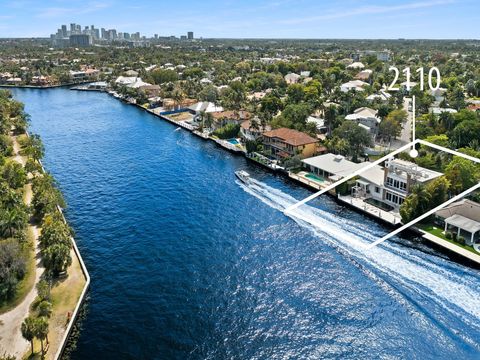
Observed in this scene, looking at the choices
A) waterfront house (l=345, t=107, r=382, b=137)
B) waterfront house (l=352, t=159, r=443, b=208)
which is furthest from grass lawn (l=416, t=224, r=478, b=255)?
waterfront house (l=345, t=107, r=382, b=137)

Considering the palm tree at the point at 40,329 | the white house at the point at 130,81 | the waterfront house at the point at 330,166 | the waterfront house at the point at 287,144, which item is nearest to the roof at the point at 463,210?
the waterfront house at the point at 330,166

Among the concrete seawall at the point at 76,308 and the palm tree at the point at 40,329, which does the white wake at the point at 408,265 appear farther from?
the palm tree at the point at 40,329

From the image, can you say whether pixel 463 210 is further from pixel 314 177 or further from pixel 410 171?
pixel 314 177

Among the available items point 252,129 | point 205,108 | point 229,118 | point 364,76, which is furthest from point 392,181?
point 364,76

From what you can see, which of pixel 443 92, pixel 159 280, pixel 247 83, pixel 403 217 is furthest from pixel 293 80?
pixel 159 280

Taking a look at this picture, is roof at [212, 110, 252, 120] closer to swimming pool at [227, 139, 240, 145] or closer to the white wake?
swimming pool at [227, 139, 240, 145]

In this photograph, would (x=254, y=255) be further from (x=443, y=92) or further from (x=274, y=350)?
(x=443, y=92)
